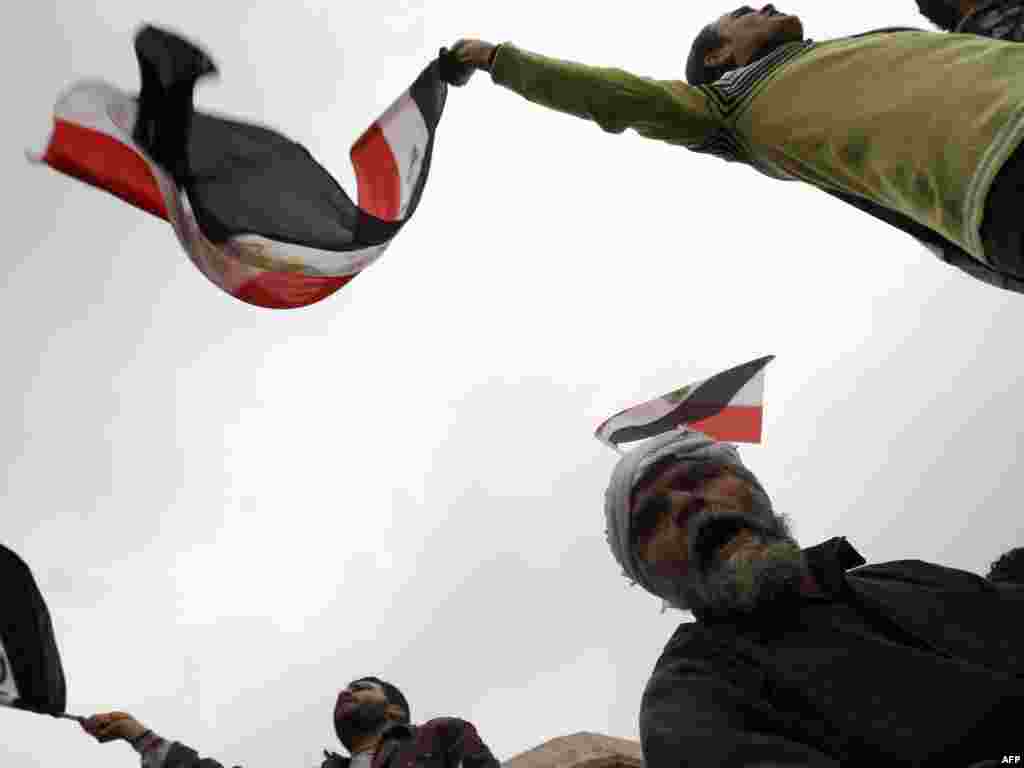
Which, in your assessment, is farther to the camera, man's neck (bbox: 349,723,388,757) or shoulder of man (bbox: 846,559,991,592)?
man's neck (bbox: 349,723,388,757)

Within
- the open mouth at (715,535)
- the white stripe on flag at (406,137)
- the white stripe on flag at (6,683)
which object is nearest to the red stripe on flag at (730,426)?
the white stripe on flag at (406,137)

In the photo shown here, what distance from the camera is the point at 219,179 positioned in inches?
153

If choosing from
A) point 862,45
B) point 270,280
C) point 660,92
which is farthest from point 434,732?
point 862,45

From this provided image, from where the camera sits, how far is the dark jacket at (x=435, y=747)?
542cm

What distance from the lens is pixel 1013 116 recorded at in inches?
78.9

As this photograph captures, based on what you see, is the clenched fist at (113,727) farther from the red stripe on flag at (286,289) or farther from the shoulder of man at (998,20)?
the shoulder of man at (998,20)

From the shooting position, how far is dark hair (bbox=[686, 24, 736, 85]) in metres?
3.18

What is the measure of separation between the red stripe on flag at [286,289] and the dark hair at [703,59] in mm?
1616

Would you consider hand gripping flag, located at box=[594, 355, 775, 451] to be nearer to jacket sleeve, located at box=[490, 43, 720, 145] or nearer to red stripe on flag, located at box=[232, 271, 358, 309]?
red stripe on flag, located at box=[232, 271, 358, 309]

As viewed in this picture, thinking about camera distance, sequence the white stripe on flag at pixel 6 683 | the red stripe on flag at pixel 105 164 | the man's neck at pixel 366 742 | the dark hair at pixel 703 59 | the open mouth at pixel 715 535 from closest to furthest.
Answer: the open mouth at pixel 715 535
the dark hair at pixel 703 59
the red stripe on flag at pixel 105 164
the white stripe on flag at pixel 6 683
the man's neck at pixel 366 742

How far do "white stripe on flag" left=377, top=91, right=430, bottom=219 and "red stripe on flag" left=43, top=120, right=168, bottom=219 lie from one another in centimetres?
107

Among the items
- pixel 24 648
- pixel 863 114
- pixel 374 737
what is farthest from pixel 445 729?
pixel 863 114

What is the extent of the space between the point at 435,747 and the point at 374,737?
2.20 ft

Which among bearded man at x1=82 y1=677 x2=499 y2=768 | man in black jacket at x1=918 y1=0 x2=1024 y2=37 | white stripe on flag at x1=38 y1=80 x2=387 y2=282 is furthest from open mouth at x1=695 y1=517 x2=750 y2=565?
bearded man at x1=82 y1=677 x2=499 y2=768
